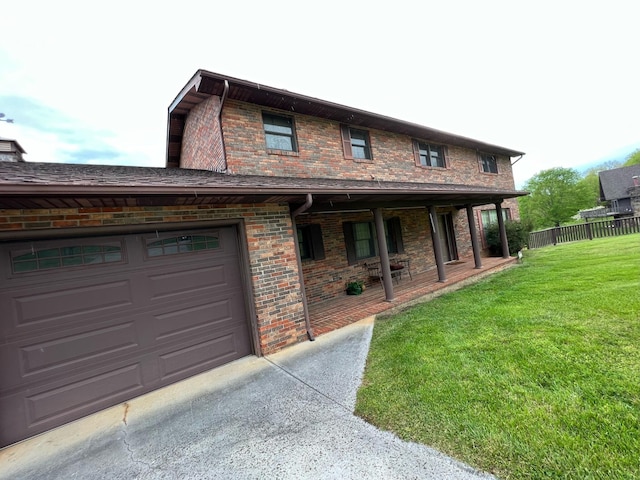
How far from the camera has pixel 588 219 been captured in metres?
38.1

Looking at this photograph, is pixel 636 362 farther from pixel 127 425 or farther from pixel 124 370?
pixel 124 370

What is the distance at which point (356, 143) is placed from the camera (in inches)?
350

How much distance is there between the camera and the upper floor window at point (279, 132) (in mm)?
7105

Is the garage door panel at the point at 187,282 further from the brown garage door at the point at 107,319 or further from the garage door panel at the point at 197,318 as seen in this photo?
the garage door panel at the point at 197,318

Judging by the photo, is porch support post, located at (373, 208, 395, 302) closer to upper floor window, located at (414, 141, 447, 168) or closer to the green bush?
upper floor window, located at (414, 141, 447, 168)

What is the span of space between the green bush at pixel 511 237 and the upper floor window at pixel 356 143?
7.75 m

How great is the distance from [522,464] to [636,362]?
2.19m

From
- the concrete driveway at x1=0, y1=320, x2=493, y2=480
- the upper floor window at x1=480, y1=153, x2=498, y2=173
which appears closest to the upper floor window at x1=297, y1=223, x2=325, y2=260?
the concrete driveway at x1=0, y1=320, x2=493, y2=480

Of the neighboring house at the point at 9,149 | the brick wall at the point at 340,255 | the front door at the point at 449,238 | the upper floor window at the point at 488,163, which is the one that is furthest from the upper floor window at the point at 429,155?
the neighboring house at the point at 9,149

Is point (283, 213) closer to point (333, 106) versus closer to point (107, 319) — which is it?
point (107, 319)

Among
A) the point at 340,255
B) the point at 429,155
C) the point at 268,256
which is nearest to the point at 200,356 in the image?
the point at 268,256

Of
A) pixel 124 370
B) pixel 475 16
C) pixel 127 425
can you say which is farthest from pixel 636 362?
pixel 475 16

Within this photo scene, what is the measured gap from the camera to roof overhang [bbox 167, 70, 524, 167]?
6141 millimetres

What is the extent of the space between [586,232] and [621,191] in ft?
80.3
